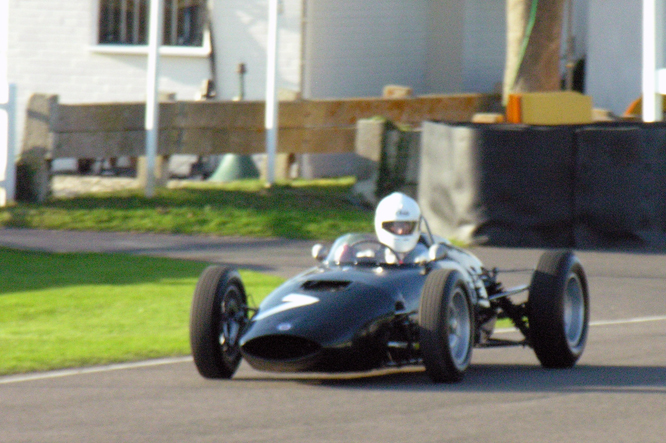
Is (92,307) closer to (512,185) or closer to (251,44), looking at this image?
(512,185)

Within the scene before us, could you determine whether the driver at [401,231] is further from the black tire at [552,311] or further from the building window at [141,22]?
the building window at [141,22]

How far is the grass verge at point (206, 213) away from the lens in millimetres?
15953

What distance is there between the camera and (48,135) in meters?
17.1

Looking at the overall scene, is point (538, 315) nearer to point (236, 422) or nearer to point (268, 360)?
point (268, 360)

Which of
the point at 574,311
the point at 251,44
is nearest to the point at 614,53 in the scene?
the point at 251,44

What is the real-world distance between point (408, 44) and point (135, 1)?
517cm

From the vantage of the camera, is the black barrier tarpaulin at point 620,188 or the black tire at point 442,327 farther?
the black barrier tarpaulin at point 620,188

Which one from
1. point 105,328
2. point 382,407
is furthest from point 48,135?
point 382,407

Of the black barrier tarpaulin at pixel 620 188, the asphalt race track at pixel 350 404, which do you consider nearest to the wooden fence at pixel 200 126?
the black barrier tarpaulin at pixel 620 188

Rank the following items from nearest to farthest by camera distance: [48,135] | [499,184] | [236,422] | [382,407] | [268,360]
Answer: [236,422] → [382,407] → [268,360] → [499,184] → [48,135]

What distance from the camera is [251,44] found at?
2180 cm

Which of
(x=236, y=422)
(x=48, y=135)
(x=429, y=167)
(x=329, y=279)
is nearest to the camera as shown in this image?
(x=236, y=422)

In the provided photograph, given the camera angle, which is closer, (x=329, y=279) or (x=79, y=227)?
(x=329, y=279)

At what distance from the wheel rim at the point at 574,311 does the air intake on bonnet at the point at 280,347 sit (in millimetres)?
2313
